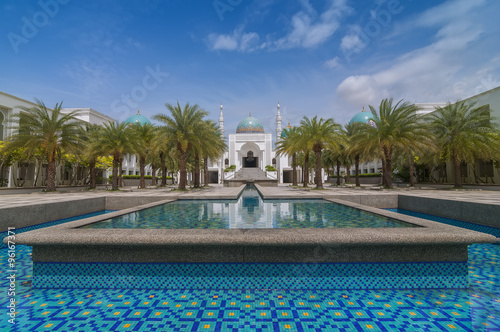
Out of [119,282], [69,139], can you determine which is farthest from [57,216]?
[69,139]

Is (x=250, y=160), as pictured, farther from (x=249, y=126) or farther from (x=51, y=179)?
(x=51, y=179)

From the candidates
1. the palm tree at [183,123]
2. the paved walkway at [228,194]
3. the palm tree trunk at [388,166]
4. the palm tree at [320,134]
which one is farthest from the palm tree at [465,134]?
the palm tree at [183,123]

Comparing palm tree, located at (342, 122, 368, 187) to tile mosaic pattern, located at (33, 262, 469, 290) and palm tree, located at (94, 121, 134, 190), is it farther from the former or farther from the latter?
tile mosaic pattern, located at (33, 262, 469, 290)

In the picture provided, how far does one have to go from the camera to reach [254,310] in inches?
121

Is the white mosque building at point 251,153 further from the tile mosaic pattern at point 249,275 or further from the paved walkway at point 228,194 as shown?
the tile mosaic pattern at point 249,275

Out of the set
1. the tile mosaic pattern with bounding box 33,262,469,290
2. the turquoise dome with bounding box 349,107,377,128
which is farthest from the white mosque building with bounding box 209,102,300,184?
the tile mosaic pattern with bounding box 33,262,469,290

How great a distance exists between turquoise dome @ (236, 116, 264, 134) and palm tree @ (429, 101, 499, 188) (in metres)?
37.7

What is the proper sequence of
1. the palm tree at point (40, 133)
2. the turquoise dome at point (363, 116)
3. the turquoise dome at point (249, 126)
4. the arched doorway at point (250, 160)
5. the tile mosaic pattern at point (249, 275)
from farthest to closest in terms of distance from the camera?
the arched doorway at point (250, 160), the turquoise dome at point (249, 126), the turquoise dome at point (363, 116), the palm tree at point (40, 133), the tile mosaic pattern at point (249, 275)

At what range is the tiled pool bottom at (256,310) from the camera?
2.76m

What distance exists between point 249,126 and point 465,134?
40.6 meters

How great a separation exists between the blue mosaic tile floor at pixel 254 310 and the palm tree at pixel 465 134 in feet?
56.7

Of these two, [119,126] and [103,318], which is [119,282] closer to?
[103,318]

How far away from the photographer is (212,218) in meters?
7.06

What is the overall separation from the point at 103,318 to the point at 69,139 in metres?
19.0
